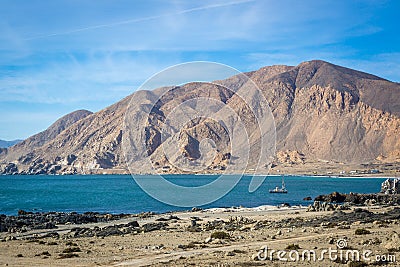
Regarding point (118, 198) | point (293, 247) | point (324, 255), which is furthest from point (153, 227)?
point (118, 198)

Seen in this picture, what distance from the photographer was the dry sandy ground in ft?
58.9

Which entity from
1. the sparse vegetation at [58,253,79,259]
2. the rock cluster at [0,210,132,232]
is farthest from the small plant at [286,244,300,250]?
the rock cluster at [0,210,132,232]

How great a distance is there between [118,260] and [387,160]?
19122cm

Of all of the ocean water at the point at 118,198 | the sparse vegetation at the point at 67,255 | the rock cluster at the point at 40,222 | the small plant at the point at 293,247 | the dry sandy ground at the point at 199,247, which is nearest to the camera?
the dry sandy ground at the point at 199,247

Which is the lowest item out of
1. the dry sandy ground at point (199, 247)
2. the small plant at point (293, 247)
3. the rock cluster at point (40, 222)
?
the rock cluster at point (40, 222)

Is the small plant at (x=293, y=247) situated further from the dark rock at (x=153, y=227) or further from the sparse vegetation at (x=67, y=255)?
the dark rock at (x=153, y=227)

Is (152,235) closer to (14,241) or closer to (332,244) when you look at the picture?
(14,241)

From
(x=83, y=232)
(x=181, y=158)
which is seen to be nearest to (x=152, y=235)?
(x=83, y=232)
